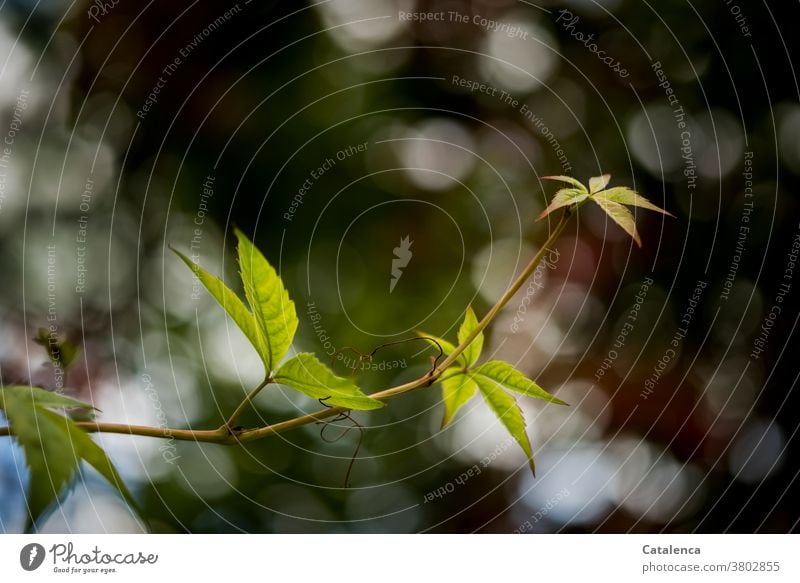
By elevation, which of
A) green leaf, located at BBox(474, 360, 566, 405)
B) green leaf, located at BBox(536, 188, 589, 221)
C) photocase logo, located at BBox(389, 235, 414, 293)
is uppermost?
photocase logo, located at BBox(389, 235, 414, 293)

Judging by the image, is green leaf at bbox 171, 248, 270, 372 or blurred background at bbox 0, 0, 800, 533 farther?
Answer: blurred background at bbox 0, 0, 800, 533

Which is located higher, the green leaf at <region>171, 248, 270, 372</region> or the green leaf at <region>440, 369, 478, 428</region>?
the green leaf at <region>171, 248, 270, 372</region>

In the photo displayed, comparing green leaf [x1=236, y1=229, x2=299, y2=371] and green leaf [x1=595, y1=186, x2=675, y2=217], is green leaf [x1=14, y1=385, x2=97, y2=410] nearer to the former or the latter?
green leaf [x1=236, y1=229, x2=299, y2=371]

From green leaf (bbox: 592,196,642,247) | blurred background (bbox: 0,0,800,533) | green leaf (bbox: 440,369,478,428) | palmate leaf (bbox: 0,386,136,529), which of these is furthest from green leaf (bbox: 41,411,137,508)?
blurred background (bbox: 0,0,800,533)

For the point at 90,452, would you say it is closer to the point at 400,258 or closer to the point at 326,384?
the point at 326,384

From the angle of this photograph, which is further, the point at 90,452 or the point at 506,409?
the point at 506,409
